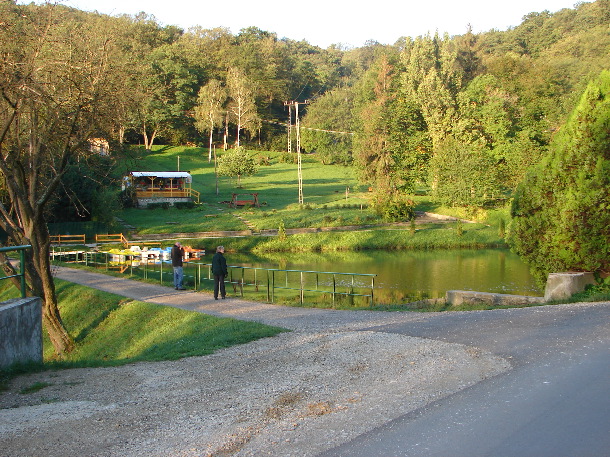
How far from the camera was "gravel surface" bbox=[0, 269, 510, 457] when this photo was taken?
18.6 ft

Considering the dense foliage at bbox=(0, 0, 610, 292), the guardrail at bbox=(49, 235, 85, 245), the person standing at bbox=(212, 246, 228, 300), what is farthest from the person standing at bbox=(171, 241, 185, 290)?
the guardrail at bbox=(49, 235, 85, 245)

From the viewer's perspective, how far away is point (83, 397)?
7.67m

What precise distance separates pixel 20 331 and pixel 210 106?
2696 inches

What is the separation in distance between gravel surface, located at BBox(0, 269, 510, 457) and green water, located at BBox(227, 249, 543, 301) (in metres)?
14.9

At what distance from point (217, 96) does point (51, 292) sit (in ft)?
209

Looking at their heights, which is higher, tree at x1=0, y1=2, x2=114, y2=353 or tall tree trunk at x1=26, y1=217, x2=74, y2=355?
tree at x1=0, y1=2, x2=114, y2=353

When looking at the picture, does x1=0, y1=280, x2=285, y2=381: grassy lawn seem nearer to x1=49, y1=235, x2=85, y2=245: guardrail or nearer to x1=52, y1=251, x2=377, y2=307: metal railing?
x1=52, y1=251, x2=377, y2=307: metal railing

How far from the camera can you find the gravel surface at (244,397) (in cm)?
566

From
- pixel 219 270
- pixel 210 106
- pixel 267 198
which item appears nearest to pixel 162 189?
pixel 267 198

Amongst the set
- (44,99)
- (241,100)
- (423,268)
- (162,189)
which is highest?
(241,100)

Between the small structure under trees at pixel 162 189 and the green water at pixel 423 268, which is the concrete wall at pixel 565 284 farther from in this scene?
the small structure under trees at pixel 162 189

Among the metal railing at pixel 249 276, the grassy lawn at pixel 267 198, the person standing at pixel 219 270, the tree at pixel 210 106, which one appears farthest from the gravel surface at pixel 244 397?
the tree at pixel 210 106

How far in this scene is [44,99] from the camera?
14.2 m

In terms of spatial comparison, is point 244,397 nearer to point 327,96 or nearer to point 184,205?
point 184,205
